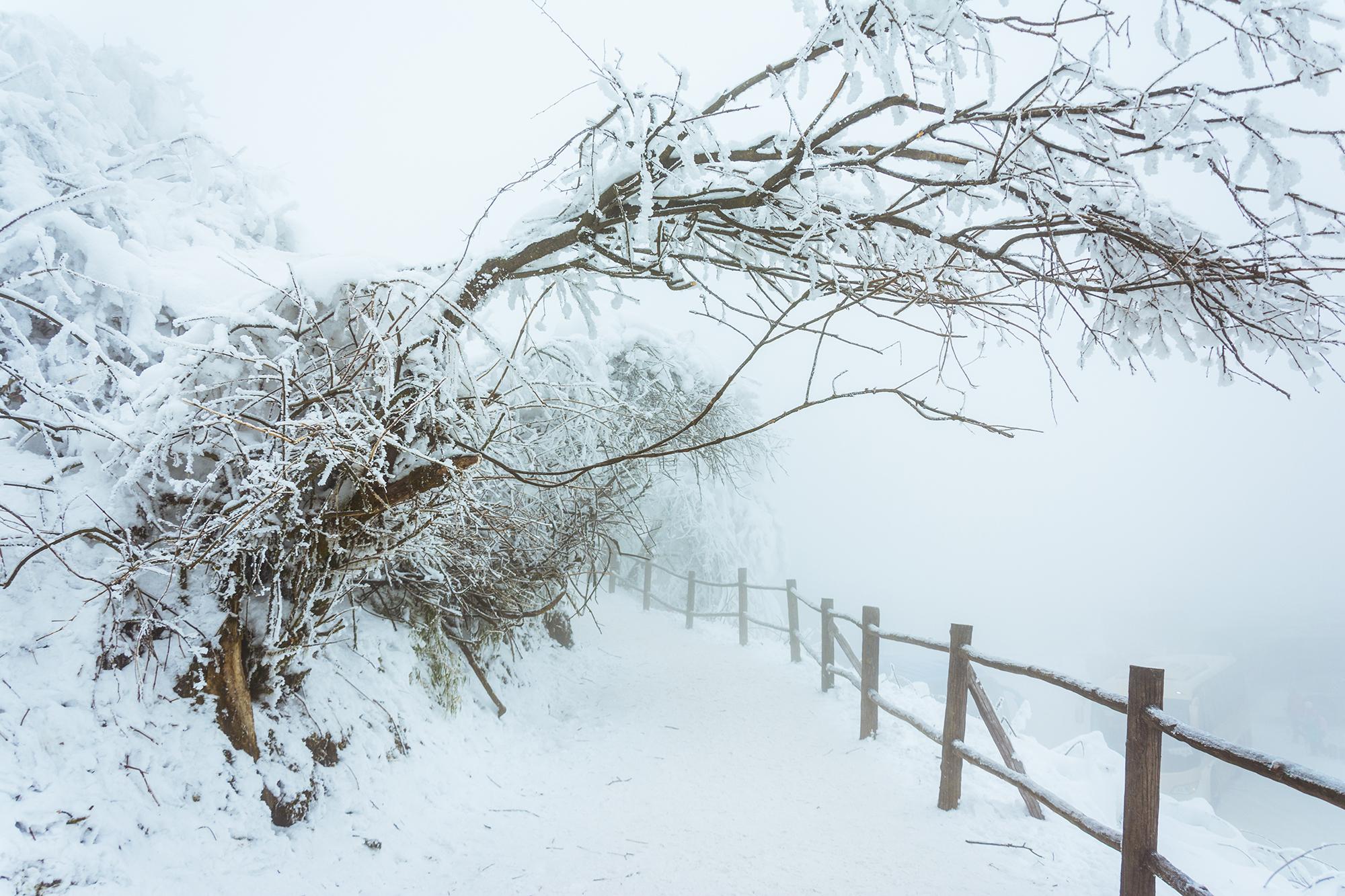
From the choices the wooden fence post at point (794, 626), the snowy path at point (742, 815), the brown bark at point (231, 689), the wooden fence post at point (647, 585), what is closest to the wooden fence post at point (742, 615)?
the wooden fence post at point (794, 626)

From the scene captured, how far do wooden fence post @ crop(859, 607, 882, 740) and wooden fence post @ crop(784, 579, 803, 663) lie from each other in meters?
3.28

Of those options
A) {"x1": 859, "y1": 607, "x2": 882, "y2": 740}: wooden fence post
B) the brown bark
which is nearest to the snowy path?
{"x1": 859, "y1": 607, "x2": 882, "y2": 740}: wooden fence post

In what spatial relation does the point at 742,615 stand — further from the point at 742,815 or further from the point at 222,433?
the point at 222,433

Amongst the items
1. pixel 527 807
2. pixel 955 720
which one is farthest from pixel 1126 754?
pixel 527 807

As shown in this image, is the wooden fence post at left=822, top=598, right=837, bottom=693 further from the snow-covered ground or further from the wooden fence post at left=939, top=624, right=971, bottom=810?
the wooden fence post at left=939, top=624, right=971, bottom=810

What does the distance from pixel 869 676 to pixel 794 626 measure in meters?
3.51

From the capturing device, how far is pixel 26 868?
1.85m

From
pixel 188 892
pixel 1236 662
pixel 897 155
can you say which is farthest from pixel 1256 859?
pixel 1236 662

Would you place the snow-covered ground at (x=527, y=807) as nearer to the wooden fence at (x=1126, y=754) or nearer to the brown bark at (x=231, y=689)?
the brown bark at (x=231, y=689)

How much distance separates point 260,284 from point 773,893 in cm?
401

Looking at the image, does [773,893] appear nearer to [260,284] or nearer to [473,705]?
[473,705]

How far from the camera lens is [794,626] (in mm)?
8641

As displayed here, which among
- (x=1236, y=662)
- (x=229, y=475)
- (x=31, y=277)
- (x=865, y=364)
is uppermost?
(x=865, y=364)

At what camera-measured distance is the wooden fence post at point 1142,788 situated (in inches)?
91.4
